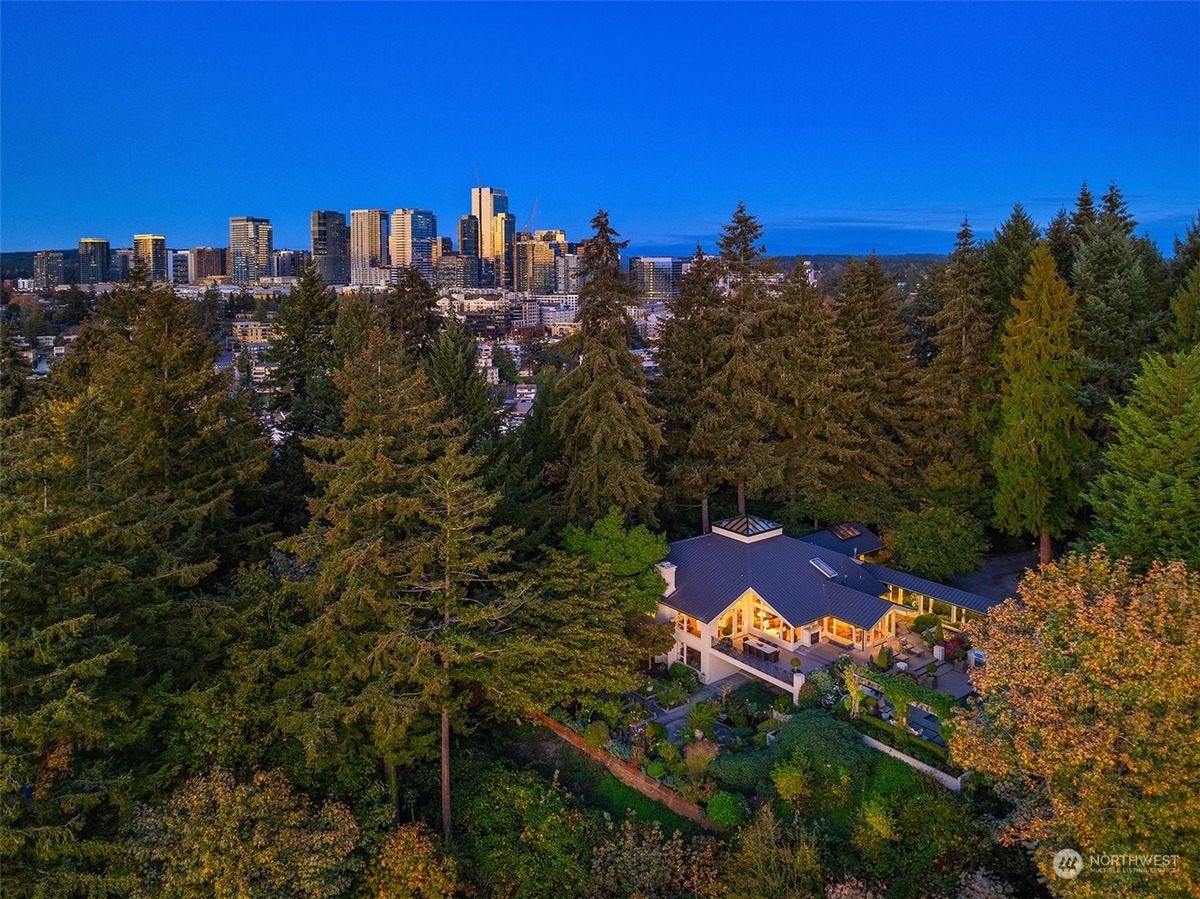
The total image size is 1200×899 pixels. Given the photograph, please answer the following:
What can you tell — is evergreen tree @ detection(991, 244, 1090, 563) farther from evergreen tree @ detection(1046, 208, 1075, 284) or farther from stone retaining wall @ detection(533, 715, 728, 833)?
stone retaining wall @ detection(533, 715, 728, 833)

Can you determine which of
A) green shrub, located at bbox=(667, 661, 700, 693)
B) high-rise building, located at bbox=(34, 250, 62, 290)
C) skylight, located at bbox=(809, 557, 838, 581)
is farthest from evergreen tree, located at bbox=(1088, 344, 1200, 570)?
high-rise building, located at bbox=(34, 250, 62, 290)

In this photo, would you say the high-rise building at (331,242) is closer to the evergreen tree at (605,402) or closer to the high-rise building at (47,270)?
the high-rise building at (47,270)

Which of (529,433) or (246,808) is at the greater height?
(529,433)

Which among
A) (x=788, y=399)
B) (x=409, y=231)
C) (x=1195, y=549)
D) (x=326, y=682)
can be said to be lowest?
(x=326, y=682)

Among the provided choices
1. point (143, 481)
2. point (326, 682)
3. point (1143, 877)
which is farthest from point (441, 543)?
point (1143, 877)

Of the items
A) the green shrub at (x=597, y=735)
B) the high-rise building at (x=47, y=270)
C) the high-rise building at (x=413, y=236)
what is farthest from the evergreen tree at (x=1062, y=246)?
the high-rise building at (x=413, y=236)

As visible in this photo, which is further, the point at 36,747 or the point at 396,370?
the point at 396,370

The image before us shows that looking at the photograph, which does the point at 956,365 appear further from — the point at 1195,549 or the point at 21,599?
the point at 21,599
